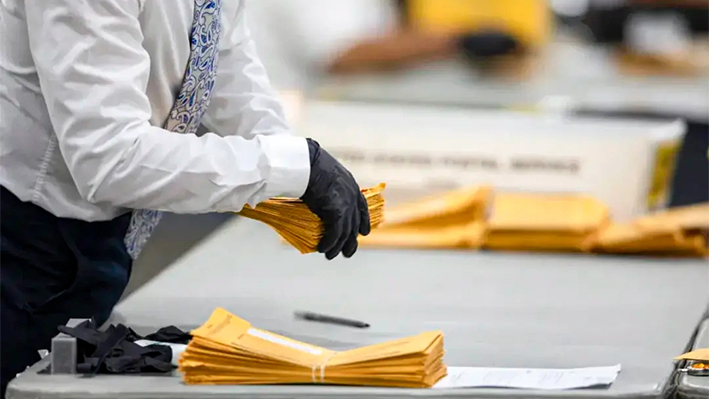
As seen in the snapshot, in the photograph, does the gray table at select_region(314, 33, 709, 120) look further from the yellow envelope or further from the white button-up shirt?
the white button-up shirt

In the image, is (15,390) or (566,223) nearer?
Answer: (15,390)

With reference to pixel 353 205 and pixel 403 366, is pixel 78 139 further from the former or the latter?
pixel 403 366

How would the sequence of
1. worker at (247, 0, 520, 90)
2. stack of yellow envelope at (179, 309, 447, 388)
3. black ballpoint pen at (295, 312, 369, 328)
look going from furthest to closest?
worker at (247, 0, 520, 90) → black ballpoint pen at (295, 312, 369, 328) → stack of yellow envelope at (179, 309, 447, 388)

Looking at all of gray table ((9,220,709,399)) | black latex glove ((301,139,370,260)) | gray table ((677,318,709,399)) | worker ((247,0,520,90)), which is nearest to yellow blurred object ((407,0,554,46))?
worker ((247,0,520,90))

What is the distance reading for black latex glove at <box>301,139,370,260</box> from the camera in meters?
1.61

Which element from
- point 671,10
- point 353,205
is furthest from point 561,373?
point 671,10

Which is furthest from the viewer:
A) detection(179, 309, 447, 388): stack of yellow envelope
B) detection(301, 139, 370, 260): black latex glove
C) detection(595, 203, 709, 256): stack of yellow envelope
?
detection(595, 203, 709, 256): stack of yellow envelope

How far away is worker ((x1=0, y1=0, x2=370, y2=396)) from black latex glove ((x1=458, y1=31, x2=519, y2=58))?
4329mm

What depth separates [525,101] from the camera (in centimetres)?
525

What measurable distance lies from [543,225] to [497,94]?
2.66 m

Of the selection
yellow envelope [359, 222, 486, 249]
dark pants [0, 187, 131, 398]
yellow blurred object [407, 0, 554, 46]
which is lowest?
dark pants [0, 187, 131, 398]

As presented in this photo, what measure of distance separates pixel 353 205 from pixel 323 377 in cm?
28

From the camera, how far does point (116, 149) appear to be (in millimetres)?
1496

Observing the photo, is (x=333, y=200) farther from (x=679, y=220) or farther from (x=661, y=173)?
(x=661, y=173)
